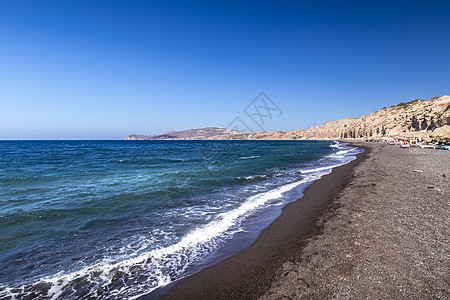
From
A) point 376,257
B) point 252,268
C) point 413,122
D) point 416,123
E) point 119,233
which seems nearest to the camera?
point 376,257

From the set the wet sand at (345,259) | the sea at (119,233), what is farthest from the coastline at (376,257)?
the sea at (119,233)

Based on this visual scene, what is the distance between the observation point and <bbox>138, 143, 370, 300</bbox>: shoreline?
181 inches

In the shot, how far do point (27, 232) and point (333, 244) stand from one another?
1051 cm

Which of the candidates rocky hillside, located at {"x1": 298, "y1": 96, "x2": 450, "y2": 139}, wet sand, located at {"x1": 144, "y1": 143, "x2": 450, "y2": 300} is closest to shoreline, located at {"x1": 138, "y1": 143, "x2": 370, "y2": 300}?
wet sand, located at {"x1": 144, "y1": 143, "x2": 450, "y2": 300}

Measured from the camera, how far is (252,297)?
4.20 m

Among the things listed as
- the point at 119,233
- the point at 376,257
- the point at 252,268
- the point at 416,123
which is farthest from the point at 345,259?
the point at 416,123

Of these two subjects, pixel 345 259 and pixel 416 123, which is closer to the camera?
pixel 345 259

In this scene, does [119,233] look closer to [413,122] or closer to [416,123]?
[416,123]

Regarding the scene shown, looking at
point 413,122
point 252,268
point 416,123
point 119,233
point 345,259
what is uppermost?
point 413,122

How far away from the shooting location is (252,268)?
538cm

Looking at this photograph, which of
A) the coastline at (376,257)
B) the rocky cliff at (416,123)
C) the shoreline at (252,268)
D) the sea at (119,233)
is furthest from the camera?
the rocky cliff at (416,123)

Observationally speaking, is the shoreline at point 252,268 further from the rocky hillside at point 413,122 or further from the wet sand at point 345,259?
the rocky hillside at point 413,122

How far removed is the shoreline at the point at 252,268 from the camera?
4605 millimetres

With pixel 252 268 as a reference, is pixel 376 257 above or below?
above
